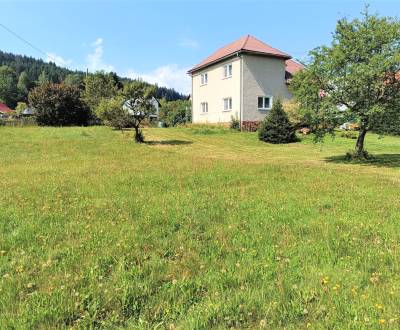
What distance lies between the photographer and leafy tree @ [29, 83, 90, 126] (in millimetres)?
30484

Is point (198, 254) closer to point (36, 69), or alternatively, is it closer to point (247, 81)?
point (247, 81)

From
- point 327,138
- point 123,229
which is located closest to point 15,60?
point 327,138

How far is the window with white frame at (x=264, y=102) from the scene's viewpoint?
3004 centimetres

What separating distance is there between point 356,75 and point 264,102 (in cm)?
1748

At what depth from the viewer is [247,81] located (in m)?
29.0

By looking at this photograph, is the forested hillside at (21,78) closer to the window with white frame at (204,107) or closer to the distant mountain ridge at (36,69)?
the distant mountain ridge at (36,69)

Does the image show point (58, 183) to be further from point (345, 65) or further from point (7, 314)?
point (345, 65)

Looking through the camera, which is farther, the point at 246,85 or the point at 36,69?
the point at 36,69

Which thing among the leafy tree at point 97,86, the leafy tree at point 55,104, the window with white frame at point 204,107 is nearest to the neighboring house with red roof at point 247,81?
the window with white frame at point 204,107

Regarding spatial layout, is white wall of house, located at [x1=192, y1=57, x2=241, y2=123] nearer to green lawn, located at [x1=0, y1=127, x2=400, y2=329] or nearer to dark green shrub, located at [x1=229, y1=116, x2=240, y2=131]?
dark green shrub, located at [x1=229, y1=116, x2=240, y2=131]

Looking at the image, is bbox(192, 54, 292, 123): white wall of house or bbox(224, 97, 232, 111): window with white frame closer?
bbox(192, 54, 292, 123): white wall of house

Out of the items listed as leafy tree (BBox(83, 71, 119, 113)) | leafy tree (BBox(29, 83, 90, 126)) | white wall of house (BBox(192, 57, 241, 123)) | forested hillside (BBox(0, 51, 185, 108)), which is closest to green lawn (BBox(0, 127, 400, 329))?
white wall of house (BBox(192, 57, 241, 123))

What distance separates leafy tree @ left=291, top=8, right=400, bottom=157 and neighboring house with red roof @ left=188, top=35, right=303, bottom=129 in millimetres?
14755

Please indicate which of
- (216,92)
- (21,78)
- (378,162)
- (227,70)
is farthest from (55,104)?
(21,78)
